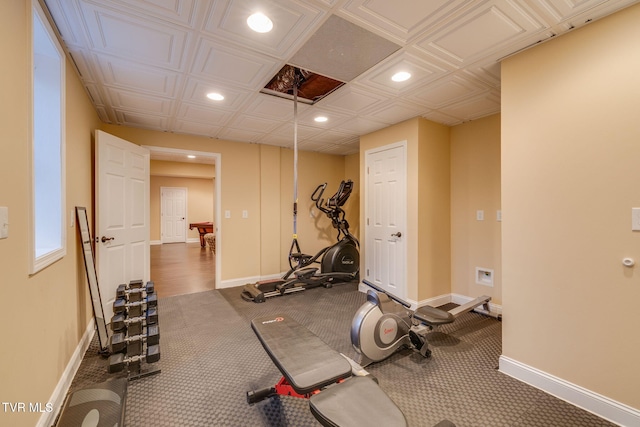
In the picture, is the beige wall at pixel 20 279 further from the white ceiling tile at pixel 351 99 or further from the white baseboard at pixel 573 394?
the white baseboard at pixel 573 394

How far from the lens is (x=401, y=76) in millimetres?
2332

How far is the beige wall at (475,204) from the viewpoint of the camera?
127 inches

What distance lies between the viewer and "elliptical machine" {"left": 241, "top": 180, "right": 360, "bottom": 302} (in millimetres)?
3961

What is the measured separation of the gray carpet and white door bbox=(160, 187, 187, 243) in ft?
25.5

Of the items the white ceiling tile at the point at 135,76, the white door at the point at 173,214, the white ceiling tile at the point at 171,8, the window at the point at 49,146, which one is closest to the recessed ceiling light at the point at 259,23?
the white ceiling tile at the point at 171,8

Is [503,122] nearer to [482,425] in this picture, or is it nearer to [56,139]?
[482,425]

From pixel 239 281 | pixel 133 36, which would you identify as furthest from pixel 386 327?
pixel 239 281

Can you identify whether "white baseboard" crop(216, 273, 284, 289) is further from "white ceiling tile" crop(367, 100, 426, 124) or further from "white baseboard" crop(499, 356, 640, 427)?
"white baseboard" crop(499, 356, 640, 427)

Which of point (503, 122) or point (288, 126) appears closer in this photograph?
point (503, 122)

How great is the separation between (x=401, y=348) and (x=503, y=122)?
208 centimetres

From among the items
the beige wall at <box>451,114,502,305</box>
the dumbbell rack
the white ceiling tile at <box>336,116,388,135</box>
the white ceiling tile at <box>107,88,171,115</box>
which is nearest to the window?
the dumbbell rack

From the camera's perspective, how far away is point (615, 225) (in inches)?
62.5

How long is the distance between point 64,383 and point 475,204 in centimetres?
424

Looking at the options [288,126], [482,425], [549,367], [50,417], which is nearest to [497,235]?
[549,367]
